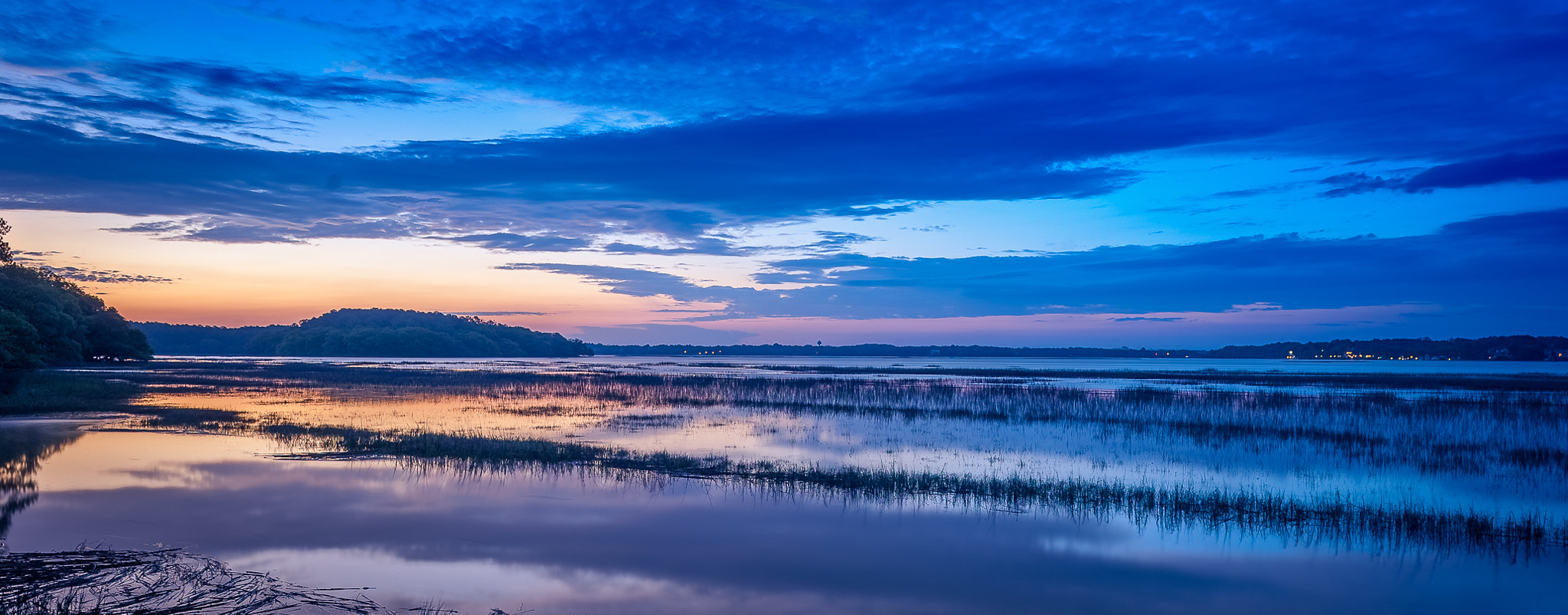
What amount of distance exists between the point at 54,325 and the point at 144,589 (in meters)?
61.2

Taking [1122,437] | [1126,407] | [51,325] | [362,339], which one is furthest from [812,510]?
[362,339]

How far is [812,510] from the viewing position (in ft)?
42.1

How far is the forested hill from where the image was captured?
161 m

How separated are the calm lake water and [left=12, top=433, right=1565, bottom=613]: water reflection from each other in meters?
0.05

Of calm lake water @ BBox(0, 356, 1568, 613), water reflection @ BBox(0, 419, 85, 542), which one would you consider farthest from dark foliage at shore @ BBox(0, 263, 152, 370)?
calm lake water @ BBox(0, 356, 1568, 613)

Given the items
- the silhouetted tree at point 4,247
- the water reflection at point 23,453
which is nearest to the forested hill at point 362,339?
the silhouetted tree at point 4,247

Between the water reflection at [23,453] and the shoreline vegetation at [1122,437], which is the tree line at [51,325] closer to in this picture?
the shoreline vegetation at [1122,437]

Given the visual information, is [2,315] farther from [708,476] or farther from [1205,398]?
[1205,398]

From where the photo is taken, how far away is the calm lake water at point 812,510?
882cm

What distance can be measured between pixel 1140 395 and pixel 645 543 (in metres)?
35.1

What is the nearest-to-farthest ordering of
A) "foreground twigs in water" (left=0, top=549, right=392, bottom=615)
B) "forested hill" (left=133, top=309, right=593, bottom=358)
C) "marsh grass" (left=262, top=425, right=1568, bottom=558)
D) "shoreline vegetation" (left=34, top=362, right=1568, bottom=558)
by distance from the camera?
"foreground twigs in water" (left=0, top=549, right=392, bottom=615)
"marsh grass" (left=262, top=425, right=1568, bottom=558)
"shoreline vegetation" (left=34, top=362, right=1568, bottom=558)
"forested hill" (left=133, top=309, right=593, bottom=358)

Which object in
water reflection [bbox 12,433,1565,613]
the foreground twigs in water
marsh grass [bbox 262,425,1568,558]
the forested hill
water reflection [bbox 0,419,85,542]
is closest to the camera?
the foreground twigs in water

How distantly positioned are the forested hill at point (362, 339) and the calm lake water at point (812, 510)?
151417 mm

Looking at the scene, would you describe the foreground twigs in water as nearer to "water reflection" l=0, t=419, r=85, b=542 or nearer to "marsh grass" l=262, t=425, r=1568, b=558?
"water reflection" l=0, t=419, r=85, b=542
